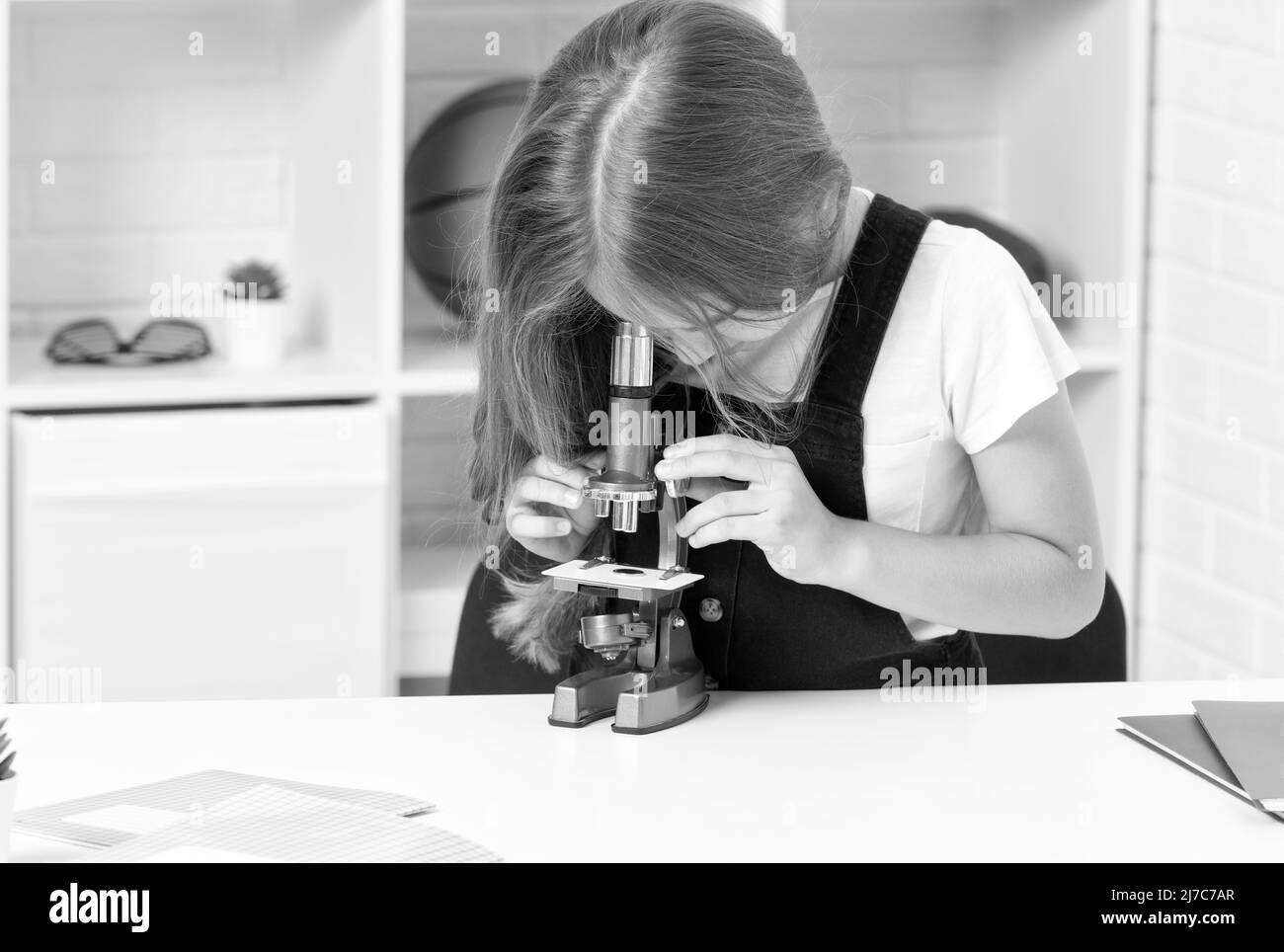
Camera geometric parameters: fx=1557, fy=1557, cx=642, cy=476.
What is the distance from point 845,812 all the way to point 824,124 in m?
0.52

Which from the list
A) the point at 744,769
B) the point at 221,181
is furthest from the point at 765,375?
the point at 221,181

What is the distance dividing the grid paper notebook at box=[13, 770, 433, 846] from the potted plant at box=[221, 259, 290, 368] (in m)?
1.20

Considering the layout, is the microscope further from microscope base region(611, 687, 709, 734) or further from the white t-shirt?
the white t-shirt

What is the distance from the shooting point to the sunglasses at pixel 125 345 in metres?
2.13

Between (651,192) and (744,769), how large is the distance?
40cm

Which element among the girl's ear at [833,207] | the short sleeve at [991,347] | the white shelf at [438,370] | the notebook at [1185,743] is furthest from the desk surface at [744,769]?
the white shelf at [438,370]

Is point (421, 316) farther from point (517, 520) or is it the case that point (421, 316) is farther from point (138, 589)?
point (517, 520)

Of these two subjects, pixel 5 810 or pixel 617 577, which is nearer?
pixel 5 810

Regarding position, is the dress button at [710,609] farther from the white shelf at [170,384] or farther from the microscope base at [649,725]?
the white shelf at [170,384]

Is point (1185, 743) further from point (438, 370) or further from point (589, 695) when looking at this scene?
point (438, 370)

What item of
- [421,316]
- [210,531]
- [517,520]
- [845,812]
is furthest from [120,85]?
→ [845,812]

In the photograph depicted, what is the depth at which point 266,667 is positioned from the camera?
209cm

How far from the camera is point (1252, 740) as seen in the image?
1050mm

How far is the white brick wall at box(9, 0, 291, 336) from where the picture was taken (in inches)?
90.4
